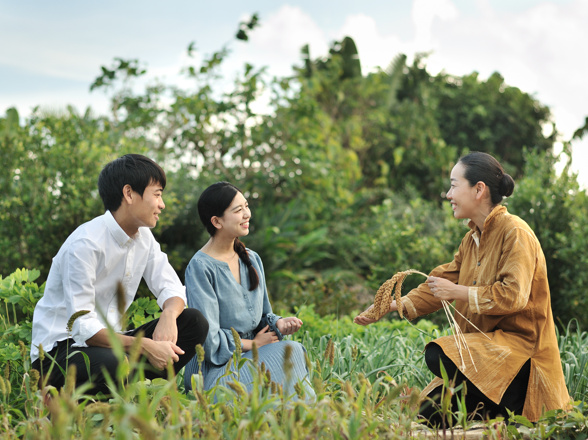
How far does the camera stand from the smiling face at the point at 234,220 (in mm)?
2959

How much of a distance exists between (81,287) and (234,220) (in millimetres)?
871

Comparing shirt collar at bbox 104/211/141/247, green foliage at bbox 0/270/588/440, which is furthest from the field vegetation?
shirt collar at bbox 104/211/141/247

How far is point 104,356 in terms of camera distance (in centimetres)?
246

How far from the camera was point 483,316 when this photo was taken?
9.14 feet

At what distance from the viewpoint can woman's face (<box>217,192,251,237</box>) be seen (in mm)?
2959

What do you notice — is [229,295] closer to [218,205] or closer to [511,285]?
[218,205]

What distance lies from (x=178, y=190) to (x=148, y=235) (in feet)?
13.4

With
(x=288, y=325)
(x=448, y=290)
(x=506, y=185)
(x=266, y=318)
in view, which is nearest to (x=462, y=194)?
(x=506, y=185)

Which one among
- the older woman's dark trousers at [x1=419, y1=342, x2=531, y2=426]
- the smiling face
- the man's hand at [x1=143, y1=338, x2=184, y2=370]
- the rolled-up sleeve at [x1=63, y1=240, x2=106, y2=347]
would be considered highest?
the smiling face

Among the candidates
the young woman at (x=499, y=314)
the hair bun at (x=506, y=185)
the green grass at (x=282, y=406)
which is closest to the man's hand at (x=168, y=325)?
the green grass at (x=282, y=406)

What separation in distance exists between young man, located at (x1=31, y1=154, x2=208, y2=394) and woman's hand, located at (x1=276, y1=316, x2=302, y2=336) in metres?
0.43

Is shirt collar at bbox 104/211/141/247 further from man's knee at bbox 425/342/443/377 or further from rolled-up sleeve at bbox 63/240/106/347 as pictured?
man's knee at bbox 425/342/443/377

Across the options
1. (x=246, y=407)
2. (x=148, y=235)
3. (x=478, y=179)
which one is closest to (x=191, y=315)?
(x=148, y=235)

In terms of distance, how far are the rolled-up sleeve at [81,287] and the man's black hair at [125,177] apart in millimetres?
285
